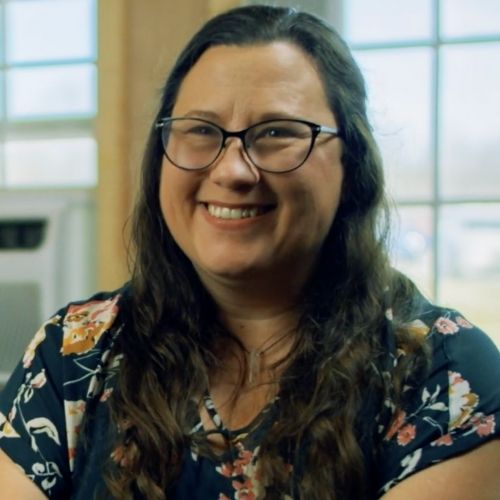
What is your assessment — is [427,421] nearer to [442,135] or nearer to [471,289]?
[471,289]

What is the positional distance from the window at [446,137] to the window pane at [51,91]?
26.3 inches

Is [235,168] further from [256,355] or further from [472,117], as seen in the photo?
[472,117]

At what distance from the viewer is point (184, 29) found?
1.60m

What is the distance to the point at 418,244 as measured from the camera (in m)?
1.64

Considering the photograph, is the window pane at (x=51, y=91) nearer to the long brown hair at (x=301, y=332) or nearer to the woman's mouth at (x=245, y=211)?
the long brown hair at (x=301, y=332)

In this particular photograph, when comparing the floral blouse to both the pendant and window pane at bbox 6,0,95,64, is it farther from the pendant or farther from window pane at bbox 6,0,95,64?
window pane at bbox 6,0,95,64

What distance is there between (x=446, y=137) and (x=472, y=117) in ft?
0.21

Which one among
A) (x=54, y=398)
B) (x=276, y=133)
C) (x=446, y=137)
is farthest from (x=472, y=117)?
(x=54, y=398)

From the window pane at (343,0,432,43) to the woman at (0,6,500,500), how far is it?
533 mm

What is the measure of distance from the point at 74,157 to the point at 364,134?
3.19ft

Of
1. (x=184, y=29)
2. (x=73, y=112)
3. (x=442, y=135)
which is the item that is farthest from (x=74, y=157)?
(x=442, y=135)

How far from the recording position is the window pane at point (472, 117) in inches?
62.3

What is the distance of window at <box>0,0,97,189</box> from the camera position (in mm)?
1892

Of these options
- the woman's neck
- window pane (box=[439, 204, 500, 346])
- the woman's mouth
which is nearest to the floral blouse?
the woman's neck
